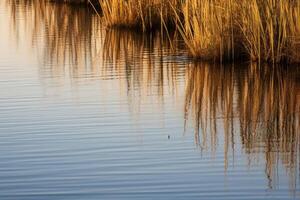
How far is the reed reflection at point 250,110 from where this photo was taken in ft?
24.6

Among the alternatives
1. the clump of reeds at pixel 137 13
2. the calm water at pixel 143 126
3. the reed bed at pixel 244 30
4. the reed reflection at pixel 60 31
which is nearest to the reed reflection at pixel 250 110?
the calm water at pixel 143 126

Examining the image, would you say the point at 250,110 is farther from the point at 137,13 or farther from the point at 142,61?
the point at 137,13

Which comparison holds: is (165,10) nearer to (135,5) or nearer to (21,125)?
(135,5)

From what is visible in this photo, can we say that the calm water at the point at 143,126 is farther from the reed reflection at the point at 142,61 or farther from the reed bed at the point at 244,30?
the reed bed at the point at 244,30

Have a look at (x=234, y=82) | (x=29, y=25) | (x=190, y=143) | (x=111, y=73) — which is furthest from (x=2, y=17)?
(x=190, y=143)

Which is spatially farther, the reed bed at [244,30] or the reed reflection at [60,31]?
the reed reflection at [60,31]

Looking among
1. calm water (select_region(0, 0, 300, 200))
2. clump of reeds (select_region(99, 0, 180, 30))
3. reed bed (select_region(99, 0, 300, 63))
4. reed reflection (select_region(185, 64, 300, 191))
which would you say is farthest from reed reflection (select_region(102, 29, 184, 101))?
reed bed (select_region(99, 0, 300, 63))

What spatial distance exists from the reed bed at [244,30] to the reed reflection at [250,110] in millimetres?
277

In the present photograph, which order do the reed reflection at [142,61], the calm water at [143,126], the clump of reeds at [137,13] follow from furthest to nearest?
the clump of reeds at [137,13] → the reed reflection at [142,61] → the calm water at [143,126]

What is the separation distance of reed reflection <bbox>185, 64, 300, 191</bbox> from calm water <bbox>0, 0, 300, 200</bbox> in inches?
0.5

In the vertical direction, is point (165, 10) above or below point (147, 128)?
above

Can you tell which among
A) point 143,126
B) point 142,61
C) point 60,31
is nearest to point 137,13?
point 60,31

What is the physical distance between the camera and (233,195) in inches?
240

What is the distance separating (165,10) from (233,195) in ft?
34.9
